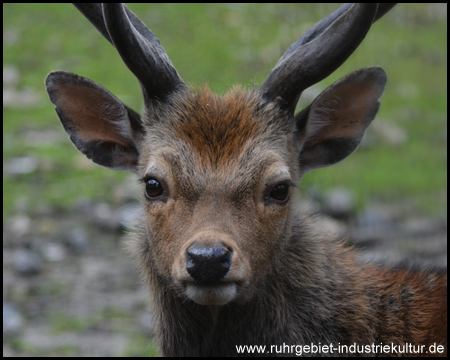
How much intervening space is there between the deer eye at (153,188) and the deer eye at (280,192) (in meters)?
0.76

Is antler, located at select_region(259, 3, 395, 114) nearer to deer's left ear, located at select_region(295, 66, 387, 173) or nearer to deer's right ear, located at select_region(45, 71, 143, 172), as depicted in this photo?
deer's left ear, located at select_region(295, 66, 387, 173)

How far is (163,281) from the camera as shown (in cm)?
553

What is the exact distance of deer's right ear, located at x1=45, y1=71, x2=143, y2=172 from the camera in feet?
18.8

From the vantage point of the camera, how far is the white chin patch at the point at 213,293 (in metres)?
4.71

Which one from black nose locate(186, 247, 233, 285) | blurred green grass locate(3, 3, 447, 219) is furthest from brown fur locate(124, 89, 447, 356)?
blurred green grass locate(3, 3, 447, 219)

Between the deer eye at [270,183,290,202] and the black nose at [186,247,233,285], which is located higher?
the deer eye at [270,183,290,202]

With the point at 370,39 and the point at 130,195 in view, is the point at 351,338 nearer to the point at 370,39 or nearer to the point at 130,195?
the point at 130,195

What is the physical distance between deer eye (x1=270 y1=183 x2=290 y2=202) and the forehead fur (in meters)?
0.36

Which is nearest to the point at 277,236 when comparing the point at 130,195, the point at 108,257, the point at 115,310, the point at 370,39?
the point at 115,310

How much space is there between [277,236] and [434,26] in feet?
54.5

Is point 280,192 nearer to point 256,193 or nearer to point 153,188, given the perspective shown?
point 256,193

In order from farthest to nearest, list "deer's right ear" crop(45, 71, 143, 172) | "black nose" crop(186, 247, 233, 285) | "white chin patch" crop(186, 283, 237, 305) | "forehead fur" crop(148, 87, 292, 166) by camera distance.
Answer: "deer's right ear" crop(45, 71, 143, 172)
"forehead fur" crop(148, 87, 292, 166)
"white chin patch" crop(186, 283, 237, 305)
"black nose" crop(186, 247, 233, 285)

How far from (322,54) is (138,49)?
1252 millimetres

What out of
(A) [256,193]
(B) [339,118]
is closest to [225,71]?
(B) [339,118]
